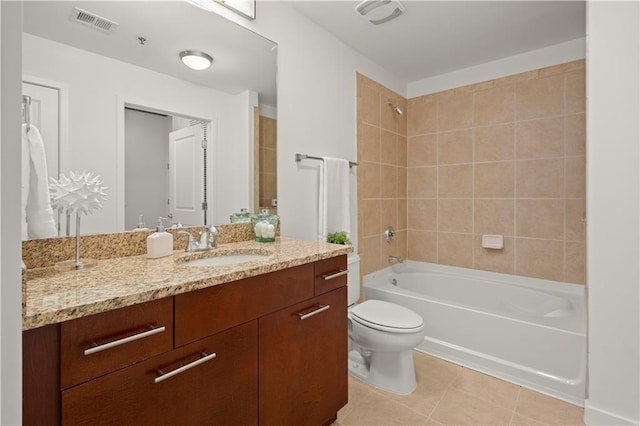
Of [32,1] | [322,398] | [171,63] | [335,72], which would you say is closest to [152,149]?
[171,63]

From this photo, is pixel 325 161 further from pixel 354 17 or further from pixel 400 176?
pixel 400 176

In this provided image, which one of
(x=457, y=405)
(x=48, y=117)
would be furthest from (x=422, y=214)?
(x=48, y=117)

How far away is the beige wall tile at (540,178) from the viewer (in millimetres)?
2496

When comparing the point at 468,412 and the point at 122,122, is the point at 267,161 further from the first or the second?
the point at 468,412

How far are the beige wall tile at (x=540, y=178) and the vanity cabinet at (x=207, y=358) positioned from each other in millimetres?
1976

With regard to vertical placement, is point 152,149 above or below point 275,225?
above

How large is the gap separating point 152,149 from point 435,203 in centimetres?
253

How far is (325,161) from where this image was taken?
84.5 inches

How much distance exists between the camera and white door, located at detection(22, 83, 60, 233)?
109 centimetres

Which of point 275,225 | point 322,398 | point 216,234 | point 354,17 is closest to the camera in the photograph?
point 322,398

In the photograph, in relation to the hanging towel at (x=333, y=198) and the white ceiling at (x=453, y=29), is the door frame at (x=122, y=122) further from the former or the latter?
the white ceiling at (x=453, y=29)

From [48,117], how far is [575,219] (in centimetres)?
320

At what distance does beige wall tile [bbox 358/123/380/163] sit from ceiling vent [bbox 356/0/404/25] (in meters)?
0.76

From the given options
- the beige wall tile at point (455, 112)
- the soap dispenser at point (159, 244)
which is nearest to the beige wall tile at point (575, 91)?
the beige wall tile at point (455, 112)
